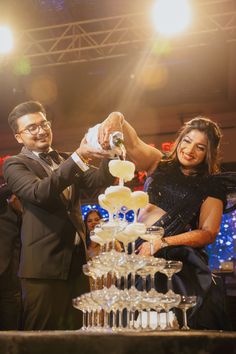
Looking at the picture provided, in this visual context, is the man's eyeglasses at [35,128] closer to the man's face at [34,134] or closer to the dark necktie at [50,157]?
the man's face at [34,134]

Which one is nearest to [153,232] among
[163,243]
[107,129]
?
[163,243]

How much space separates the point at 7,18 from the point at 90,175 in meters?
3.60

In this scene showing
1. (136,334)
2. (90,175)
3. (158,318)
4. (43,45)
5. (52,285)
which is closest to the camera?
(136,334)

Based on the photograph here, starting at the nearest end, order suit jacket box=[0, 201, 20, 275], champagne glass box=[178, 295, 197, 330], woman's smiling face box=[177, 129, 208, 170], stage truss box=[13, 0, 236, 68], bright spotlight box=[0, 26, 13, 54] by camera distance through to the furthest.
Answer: champagne glass box=[178, 295, 197, 330] → woman's smiling face box=[177, 129, 208, 170] → suit jacket box=[0, 201, 20, 275] → stage truss box=[13, 0, 236, 68] → bright spotlight box=[0, 26, 13, 54]

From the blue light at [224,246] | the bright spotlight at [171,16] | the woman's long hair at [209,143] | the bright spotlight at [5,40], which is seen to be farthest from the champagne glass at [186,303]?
the blue light at [224,246]

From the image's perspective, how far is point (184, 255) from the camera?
1.70m

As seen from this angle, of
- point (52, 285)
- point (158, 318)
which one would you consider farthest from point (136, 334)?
point (52, 285)

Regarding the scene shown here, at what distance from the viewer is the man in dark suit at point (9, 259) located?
2.68m

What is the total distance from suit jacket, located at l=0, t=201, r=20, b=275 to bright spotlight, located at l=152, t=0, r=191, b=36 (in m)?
2.84

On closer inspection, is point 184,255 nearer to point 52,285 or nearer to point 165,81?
point 52,285

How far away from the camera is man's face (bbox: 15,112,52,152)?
6.99 ft

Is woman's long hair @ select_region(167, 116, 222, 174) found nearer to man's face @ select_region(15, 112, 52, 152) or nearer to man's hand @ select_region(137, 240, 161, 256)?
man's hand @ select_region(137, 240, 161, 256)

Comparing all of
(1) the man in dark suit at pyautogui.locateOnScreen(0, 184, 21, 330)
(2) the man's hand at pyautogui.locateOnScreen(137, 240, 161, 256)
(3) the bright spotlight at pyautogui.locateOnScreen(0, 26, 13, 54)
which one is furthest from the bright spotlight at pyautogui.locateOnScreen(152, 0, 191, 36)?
(2) the man's hand at pyautogui.locateOnScreen(137, 240, 161, 256)

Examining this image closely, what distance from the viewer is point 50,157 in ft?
7.02
